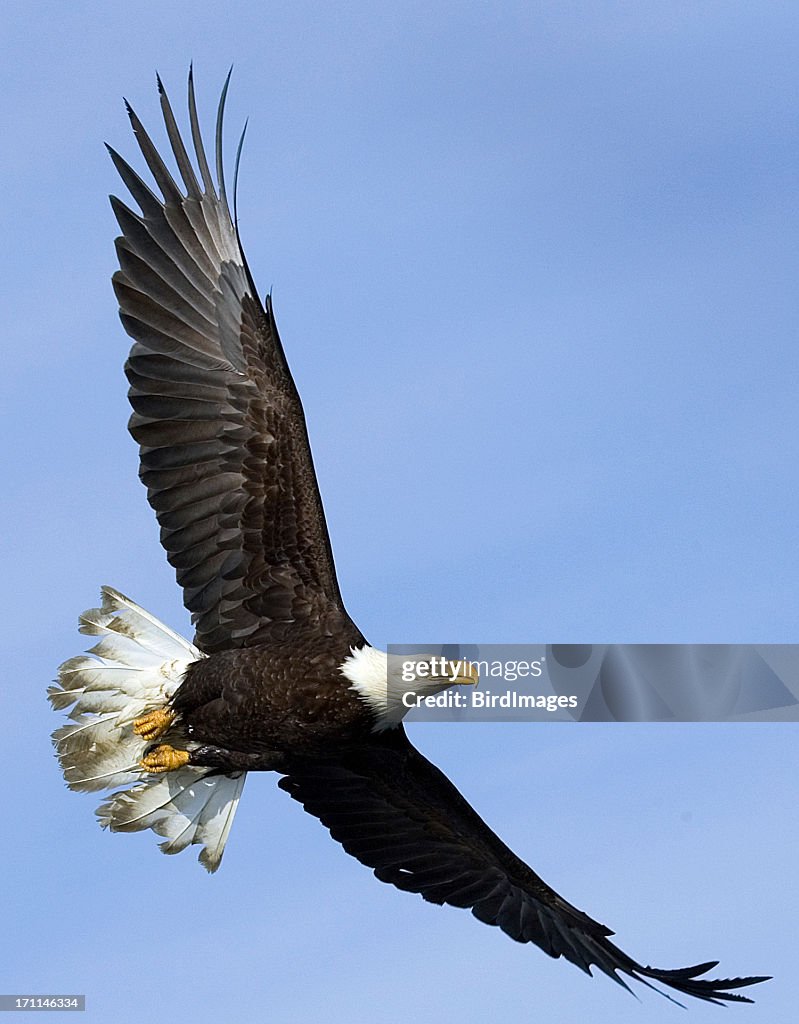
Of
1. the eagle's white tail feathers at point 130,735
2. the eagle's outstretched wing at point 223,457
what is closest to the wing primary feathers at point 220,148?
the eagle's outstretched wing at point 223,457

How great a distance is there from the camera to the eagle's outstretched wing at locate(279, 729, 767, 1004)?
32.3ft

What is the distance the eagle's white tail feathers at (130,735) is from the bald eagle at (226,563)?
0.04ft

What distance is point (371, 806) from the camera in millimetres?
9992

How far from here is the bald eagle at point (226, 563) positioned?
29.5ft

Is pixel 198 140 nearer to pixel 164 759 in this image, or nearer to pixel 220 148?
pixel 220 148

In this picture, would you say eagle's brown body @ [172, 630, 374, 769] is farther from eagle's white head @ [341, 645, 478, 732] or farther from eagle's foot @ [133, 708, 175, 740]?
eagle's foot @ [133, 708, 175, 740]

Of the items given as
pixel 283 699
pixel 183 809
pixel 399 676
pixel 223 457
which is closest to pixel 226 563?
pixel 223 457

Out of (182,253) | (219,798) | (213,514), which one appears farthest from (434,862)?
(182,253)

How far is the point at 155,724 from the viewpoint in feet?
Result: 31.0

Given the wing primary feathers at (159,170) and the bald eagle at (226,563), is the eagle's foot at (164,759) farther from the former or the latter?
the wing primary feathers at (159,170)

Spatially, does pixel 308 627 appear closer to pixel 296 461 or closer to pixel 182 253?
pixel 296 461

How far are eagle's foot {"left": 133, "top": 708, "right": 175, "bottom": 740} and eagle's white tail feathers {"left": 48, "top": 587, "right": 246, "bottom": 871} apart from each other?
0.26 feet

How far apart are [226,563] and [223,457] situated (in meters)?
0.50

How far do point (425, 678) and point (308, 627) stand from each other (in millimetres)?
670
